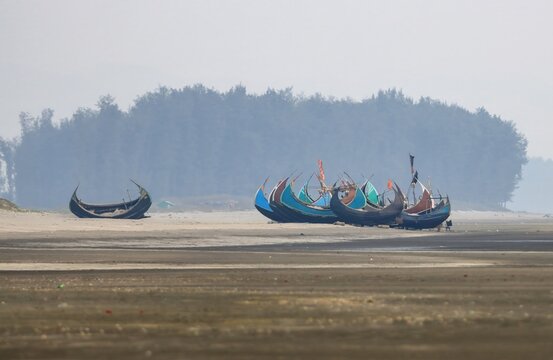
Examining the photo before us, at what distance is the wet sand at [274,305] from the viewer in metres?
17.5

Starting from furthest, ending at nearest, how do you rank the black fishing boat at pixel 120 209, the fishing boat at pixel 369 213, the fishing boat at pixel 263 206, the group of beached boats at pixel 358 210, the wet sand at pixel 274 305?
the fishing boat at pixel 263 206
the black fishing boat at pixel 120 209
the fishing boat at pixel 369 213
the group of beached boats at pixel 358 210
the wet sand at pixel 274 305

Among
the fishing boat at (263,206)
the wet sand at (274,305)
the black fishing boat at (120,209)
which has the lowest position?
the wet sand at (274,305)

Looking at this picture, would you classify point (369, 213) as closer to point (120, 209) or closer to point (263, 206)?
point (263, 206)

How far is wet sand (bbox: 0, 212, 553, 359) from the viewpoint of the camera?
17484 mm

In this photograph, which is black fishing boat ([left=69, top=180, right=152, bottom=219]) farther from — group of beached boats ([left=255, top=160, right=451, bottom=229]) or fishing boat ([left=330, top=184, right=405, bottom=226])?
fishing boat ([left=330, top=184, right=405, bottom=226])

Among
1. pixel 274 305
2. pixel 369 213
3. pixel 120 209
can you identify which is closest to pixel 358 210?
pixel 369 213

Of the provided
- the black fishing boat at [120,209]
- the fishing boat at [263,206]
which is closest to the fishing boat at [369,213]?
the fishing boat at [263,206]

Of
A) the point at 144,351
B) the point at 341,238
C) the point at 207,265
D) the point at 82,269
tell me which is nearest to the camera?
the point at 144,351

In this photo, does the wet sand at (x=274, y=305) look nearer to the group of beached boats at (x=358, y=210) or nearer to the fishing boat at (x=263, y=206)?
the group of beached boats at (x=358, y=210)

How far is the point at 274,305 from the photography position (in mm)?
23219

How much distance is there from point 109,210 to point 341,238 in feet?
98.0

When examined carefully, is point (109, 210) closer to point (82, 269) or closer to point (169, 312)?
point (82, 269)

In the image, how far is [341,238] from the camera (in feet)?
227

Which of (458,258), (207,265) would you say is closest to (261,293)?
(207,265)
